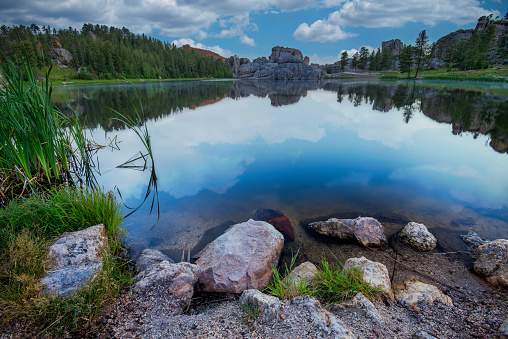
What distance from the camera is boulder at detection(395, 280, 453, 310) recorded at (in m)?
3.16

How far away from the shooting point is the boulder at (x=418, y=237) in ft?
15.1

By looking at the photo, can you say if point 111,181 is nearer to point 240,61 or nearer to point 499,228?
point 499,228

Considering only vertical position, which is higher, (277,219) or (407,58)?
(407,58)

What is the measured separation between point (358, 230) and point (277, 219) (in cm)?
174

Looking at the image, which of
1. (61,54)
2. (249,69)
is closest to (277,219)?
(249,69)

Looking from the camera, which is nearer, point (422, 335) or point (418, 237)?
point (422, 335)

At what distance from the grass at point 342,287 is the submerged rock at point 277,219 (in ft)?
6.06

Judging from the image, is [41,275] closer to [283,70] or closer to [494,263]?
[494,263]

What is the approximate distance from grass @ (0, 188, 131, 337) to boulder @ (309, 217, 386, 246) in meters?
3.84

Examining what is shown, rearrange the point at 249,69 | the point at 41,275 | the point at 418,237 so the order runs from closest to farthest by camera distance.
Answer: the point at 41,275, the point at 418,237, the point at 249,69

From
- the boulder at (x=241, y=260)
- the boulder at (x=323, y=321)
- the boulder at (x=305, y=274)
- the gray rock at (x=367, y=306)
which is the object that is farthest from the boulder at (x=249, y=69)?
the boulder at (x=323, y=321)

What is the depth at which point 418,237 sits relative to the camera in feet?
15.4

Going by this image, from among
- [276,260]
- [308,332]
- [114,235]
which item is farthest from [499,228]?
[114,235]

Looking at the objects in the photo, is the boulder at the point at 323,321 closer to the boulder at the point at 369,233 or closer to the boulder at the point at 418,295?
the boulder at the point at 418,295
